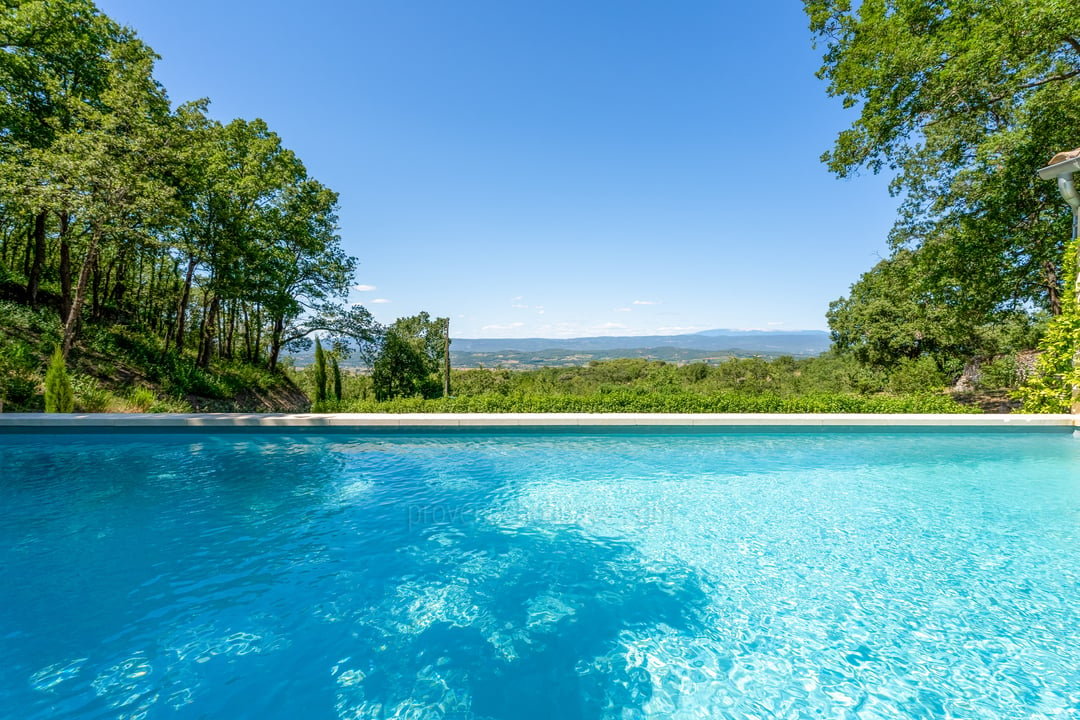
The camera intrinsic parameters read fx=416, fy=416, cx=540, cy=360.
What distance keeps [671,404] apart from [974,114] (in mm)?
10008

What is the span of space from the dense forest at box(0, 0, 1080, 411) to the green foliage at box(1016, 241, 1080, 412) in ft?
0.13

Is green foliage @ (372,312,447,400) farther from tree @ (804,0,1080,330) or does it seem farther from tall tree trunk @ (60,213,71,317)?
tree @ (804,0,1080,330)

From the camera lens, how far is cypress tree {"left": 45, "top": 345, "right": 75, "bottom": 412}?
7527mm

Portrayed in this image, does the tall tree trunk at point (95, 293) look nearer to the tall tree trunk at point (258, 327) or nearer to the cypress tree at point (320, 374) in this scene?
the tall tree trunk at point (258, 327)

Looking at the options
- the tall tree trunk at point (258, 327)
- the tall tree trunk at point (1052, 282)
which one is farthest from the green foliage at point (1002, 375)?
the tall tree trunk at point (258, 327)

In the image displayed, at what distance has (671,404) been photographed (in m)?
8.97

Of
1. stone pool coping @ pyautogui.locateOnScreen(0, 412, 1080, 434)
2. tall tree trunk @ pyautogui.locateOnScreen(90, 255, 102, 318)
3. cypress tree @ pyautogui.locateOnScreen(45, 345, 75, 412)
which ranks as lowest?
stone pool coping @ pyautogui.locateOnScreen(0, 412, 1080, 434)

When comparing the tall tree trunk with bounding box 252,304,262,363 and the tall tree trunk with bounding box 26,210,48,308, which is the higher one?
the tall tree trunk with bounding box 26,210,48,308

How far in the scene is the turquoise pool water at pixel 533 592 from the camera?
2.16 m

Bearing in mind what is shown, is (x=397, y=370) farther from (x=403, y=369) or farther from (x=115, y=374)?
(x=115, y=374)

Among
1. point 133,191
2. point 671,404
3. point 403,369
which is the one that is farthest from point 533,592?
point 403,369

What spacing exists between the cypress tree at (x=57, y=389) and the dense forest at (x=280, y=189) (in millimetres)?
376

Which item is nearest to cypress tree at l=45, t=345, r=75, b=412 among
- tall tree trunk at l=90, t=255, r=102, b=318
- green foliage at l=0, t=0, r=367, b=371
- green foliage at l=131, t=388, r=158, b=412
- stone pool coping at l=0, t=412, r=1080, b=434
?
stone pool coping at l=0, t=412, r=1080, b=434

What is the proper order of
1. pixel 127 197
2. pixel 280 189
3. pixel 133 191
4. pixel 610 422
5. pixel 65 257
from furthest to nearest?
1. pixel 280 189
2. pixel 65 257
3. pixel 127 197
4. pixel 133 191
5. pixel 610 422
